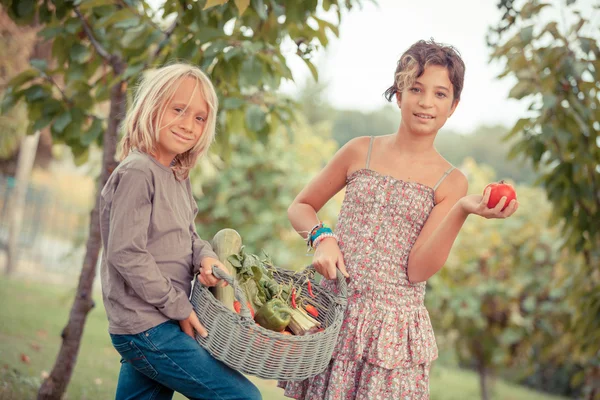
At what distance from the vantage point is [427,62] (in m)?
2.02

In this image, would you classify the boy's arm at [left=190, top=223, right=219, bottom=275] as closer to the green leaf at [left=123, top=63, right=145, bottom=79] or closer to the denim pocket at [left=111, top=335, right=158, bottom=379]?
the denim pocket at [left=111, top=335, right=158, bottom=379]

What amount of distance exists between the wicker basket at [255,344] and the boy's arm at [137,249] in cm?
10

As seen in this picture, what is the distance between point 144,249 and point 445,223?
90 centimetres

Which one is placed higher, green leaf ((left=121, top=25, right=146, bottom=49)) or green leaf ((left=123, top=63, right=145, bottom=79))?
green leaf ((left=121, top=25, right=146, bottom=49))

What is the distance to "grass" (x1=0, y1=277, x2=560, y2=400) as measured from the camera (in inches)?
136

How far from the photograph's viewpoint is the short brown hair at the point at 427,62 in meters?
2.02

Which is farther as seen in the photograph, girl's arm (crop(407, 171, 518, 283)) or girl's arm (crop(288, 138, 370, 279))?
girl's arm (crop(288, 138, 370, 279))

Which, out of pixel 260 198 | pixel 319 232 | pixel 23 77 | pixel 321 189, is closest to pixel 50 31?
pixel 23 77

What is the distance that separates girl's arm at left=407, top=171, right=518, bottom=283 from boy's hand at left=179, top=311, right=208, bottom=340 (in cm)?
73

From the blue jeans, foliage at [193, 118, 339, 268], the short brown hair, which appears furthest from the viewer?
foliage at [193, 118, 339, 268]

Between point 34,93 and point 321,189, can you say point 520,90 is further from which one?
point 34,93

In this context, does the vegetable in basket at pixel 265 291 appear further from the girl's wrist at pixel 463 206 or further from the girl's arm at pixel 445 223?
the girl's wrist at pixel 463 206

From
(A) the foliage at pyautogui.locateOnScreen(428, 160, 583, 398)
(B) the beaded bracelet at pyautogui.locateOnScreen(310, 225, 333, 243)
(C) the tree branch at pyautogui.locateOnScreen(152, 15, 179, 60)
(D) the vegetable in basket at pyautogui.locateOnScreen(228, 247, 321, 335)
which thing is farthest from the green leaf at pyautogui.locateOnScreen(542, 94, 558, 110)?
(A) the foliage at pyautogui.locateOnScreen(428, 160, 583, 398)

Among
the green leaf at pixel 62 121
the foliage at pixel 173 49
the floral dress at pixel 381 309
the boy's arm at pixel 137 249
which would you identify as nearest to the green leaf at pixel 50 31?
the foliage at pixel 173 49
